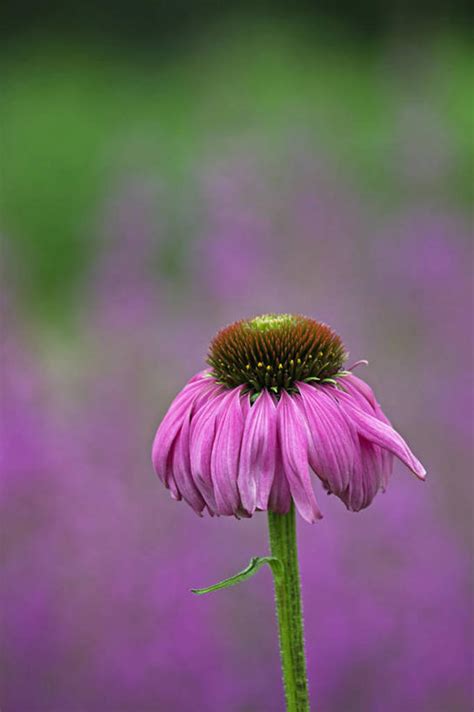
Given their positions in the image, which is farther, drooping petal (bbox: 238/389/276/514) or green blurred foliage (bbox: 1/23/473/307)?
green blurred foliage (bbox: 1/23/473/307)

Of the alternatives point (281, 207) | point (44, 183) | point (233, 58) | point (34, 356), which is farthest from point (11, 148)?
point (34, 356)

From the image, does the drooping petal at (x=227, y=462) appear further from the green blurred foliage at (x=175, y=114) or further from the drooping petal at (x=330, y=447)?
the green blurred foliage at (x=175, y=114)

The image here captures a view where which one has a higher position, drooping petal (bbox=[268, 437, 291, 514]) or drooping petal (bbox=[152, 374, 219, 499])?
drooping petal (bbox=[152, 374, 219, 499])

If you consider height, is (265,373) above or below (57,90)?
below

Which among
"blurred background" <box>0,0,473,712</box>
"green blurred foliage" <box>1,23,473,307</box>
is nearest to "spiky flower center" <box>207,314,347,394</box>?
"blurred background" <box>0,0,473,712</box>

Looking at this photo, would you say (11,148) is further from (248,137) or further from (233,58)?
(248,137)

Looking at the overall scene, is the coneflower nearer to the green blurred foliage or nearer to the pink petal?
the pink petal

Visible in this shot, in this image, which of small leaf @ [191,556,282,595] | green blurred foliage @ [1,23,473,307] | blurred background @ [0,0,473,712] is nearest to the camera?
small leaf @ [191,556,282,595]
